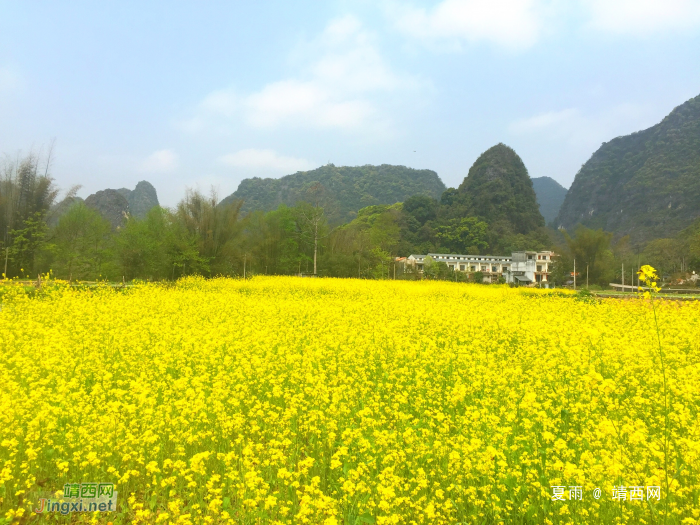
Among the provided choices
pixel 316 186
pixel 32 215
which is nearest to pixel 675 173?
pixel 316 186

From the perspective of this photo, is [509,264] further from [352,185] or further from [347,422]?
[347,422]

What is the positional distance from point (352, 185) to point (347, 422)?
293ft

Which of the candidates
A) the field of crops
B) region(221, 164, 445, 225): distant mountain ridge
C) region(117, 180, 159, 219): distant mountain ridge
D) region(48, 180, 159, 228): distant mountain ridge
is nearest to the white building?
region(221, 164, 445, 225): distant mountain ridge

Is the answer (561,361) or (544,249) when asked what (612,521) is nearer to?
(561,361)

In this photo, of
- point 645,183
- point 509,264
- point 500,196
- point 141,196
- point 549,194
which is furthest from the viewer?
point 549,194

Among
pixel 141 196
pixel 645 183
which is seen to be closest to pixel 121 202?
pixel 141 196

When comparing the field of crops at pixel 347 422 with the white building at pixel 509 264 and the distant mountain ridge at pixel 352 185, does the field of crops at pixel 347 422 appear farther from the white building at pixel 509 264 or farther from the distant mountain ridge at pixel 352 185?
the distant mountain ridge at pixel 352 185

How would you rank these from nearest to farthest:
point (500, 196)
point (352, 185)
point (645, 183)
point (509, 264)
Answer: point (509, 264)
point (500, 196)
point (645, 183)
point (352, 185)

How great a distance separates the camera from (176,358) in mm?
4809

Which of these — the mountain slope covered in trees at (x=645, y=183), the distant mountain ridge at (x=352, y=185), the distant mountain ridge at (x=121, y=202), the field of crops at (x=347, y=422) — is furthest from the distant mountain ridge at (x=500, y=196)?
the field of crops at (x=347, y=422)

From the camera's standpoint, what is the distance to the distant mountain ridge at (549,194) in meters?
135

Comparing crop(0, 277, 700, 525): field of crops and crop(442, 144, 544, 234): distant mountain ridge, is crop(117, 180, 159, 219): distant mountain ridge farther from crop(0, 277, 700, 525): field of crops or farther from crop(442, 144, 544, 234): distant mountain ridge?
crop(0, 277, 700, 525): field of crops

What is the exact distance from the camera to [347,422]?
3.31 metres

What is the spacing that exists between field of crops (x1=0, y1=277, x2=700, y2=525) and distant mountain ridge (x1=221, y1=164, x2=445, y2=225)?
6733 centimetres
